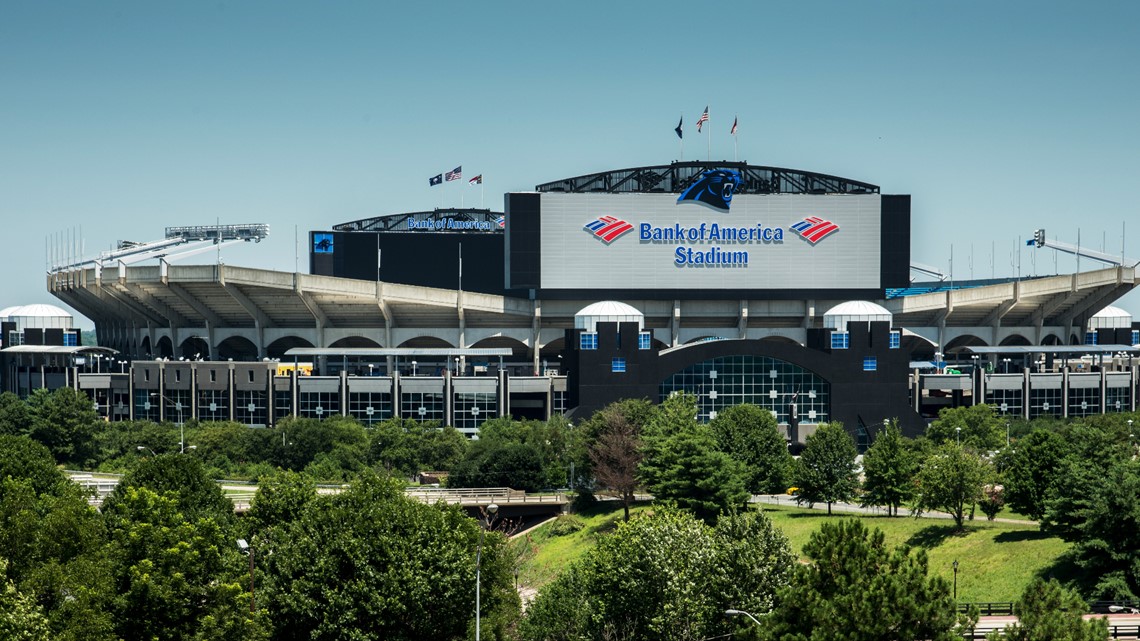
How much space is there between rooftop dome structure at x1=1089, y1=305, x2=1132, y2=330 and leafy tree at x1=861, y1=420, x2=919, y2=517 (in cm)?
9566

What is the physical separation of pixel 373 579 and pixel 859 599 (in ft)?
67.0

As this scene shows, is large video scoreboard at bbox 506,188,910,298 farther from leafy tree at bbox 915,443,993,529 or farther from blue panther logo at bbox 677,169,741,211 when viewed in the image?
leafy tree at bbox 915,443,993,529

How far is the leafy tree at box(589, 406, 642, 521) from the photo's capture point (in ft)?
313

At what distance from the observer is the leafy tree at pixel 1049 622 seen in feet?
137

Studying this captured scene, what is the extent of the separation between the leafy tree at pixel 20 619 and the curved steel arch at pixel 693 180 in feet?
334

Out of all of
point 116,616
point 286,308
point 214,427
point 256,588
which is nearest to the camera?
point 116,616

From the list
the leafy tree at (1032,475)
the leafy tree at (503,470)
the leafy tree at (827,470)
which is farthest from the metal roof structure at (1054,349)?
the leafy tree at (1032,475)

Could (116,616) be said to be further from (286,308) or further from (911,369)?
(911,369)

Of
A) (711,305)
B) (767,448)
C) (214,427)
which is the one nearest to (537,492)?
(767,448)

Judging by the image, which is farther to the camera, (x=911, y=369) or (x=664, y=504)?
(x=911, y=369)

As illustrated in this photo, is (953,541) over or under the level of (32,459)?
under

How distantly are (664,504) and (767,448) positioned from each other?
1698 centimetres

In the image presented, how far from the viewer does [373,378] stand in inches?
5330

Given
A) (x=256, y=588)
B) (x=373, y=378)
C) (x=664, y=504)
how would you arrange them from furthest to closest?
(x=373, y=378) → (x=664, y=504) → (x=256, y=588)
